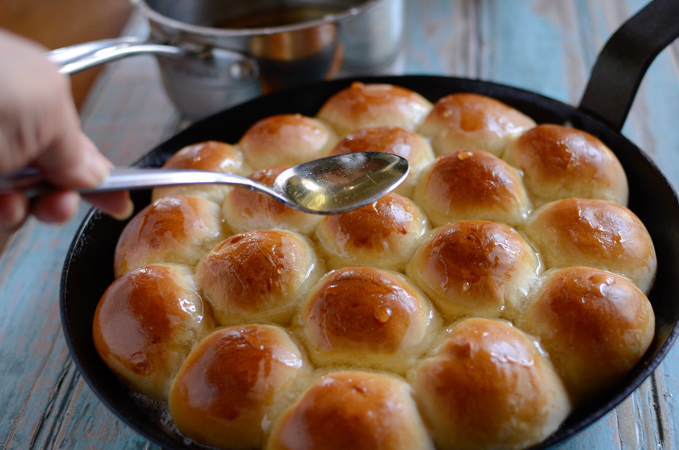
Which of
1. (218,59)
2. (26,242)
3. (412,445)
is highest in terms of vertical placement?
(218,59)

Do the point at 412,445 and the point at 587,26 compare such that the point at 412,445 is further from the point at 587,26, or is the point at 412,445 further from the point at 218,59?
the point at 587,26

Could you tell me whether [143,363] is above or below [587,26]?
below

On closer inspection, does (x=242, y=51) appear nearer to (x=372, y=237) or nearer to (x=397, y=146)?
(x=397, y=146)

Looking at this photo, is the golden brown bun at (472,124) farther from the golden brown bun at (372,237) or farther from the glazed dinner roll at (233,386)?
the glazed dinner roll at (233,386)

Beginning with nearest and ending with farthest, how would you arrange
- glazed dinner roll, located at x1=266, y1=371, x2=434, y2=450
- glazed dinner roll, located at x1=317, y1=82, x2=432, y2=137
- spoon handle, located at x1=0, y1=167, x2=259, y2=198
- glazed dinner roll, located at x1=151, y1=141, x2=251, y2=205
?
spoon handle, located at x1=0, y1=167, x2=259, y2=198
glazed dinner roll, located at x1=266, y1=371, x2=434, y2=450
glazed dinner roll, located at x1=151, y1=141, x2=251, y2=205
glazed dinner roll, located at x1=317, y1=82, x2=432, y2=137

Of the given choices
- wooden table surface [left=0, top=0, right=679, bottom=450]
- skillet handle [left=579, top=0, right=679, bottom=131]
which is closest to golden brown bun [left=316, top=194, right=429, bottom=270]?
wooden table surface [left=0, top=0, right=679, bottom=450]

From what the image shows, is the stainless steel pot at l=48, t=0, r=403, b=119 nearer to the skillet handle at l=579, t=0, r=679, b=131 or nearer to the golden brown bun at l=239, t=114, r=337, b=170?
the golden brown bun at l=239, t=114, r=337, b=170

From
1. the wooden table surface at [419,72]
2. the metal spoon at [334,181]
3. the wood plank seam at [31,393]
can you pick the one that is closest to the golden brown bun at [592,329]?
the wooden table surface at [419,72]

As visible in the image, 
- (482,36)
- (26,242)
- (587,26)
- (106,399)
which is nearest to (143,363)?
(106,399)
